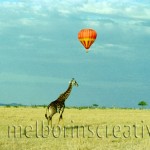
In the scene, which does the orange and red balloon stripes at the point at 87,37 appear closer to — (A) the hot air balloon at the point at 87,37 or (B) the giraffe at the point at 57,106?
(A) the hot air balloon at the point at 87,37

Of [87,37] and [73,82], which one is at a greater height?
[87,37]

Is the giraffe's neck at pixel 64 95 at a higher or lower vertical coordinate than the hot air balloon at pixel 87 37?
lower

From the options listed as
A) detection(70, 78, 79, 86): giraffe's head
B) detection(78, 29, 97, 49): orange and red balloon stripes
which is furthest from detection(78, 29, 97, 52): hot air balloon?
detection(70, 78, 79, 86): giraffe's head

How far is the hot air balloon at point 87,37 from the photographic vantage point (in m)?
47.1

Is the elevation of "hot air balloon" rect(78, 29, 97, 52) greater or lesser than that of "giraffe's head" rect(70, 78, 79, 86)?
greater

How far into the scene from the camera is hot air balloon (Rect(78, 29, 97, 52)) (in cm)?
4709

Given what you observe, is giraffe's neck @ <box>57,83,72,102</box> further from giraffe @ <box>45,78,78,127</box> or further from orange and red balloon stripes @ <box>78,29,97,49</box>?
orange and red balloon stripes @ <box>78,29,97,49</box>

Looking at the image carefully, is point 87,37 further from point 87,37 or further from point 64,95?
point 64,95

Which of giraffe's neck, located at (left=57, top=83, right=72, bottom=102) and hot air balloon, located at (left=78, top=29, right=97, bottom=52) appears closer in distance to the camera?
giraffe's neck, located at (left=57, top=83, right=72, bottom=102)

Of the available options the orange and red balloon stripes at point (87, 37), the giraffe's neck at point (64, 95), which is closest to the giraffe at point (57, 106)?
the giraffe's neck at point (64, 95)

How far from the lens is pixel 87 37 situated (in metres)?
47.3

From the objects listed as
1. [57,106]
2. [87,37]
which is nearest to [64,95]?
[57,106]

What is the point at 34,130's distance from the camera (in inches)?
1091

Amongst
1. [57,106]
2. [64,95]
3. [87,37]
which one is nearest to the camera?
[57,106]
